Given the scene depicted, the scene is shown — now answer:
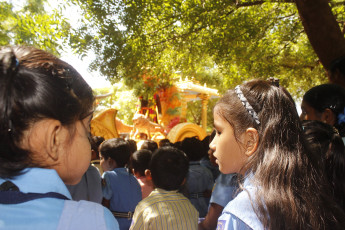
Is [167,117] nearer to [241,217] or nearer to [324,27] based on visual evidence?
[324,27]

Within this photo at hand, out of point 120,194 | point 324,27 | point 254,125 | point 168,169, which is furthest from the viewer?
point 324,27

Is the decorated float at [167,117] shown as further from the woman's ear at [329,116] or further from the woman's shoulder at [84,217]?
the woman's shoulder at [84,217]

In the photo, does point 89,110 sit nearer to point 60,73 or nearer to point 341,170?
point 60,73

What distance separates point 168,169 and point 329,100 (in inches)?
54.0

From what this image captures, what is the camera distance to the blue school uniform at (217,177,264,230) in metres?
1.07

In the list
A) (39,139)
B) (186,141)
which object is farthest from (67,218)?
(186,141)

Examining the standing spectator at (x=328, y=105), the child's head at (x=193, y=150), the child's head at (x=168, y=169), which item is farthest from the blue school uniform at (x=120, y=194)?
the standing spectator at (x=328, y=105)

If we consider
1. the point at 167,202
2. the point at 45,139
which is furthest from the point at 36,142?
the point at 167,202

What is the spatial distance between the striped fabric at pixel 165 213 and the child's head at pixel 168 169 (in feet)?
0.23

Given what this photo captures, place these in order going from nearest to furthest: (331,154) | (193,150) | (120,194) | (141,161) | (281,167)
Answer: (281,167)
(331,154)
(120,194)
(141,161)
(193,150)

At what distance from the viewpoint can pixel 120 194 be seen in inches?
123

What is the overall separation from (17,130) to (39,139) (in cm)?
6

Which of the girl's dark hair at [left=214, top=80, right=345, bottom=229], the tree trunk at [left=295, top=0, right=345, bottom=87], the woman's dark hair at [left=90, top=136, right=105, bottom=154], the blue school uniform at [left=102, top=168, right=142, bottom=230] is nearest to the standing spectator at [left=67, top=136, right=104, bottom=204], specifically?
the blue school uniform at [left=102, top=168, right=142, bottom=230]

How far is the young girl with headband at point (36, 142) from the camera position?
2.51 ft
